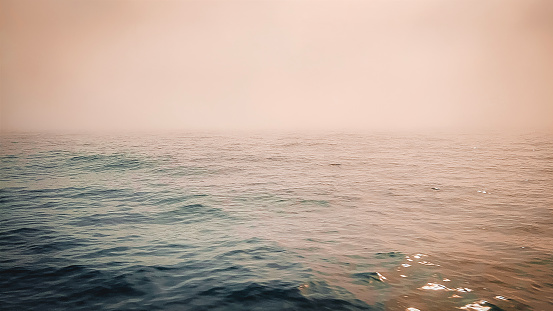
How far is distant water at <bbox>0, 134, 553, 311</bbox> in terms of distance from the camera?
7992mm

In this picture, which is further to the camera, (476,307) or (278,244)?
(278,244)

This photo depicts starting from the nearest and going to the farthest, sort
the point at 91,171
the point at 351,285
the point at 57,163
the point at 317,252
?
1. the point at 351,285
2. the point at 317,252
3. the point at 91,171
4. the point at 57,163

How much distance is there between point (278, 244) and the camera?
11984 millimetres

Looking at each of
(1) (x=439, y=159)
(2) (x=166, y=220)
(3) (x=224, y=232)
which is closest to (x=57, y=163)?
(2) (x=166, y=220)

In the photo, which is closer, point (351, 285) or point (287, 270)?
point (351, 285)

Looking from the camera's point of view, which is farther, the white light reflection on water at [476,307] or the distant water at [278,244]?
the distant water at [278,244]

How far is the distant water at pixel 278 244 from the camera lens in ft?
26.2

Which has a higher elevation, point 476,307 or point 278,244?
point 476,307

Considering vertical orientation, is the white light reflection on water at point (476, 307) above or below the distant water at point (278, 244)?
above

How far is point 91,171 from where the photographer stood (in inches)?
1204

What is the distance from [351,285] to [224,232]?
21.3 feet

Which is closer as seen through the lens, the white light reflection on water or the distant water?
the white light reflection on water

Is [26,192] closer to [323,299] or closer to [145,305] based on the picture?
[145,305]

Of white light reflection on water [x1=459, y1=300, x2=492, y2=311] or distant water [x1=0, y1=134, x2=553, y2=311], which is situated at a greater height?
white light reflection on water [x1=459, y1=300, x2=492, y2=311]
